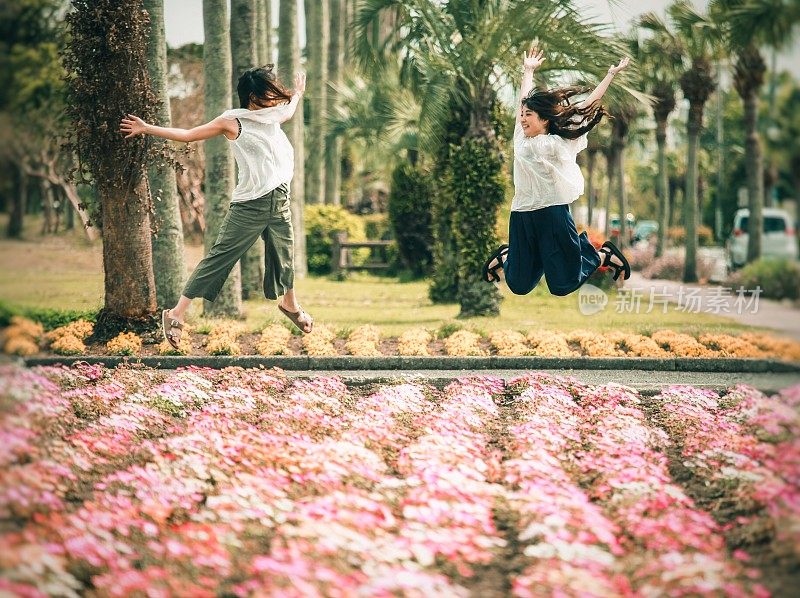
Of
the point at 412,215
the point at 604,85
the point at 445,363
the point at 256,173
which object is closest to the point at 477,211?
the point at 445,363

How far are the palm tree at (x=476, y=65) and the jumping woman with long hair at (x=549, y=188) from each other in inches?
224

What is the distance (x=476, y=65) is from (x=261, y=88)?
799 centimetres

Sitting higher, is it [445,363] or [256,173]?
[256,173]

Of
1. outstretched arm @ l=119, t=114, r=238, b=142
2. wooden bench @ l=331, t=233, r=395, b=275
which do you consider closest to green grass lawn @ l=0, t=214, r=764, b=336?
outstretched arm @ l=119, t=114, r=238, b=142

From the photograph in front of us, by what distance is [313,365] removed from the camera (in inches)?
405

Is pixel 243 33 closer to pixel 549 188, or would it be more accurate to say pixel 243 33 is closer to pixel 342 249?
pixel 549 188

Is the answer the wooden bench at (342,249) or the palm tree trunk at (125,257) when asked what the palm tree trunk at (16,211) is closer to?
the palm tree trunk at (125,257)

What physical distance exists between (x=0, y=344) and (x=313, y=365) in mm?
6129

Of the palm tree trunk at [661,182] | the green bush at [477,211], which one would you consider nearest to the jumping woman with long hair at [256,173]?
the green bush at [477,211]

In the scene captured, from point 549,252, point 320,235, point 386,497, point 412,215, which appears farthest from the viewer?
point 320,235

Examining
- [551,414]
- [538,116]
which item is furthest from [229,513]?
[538,116]

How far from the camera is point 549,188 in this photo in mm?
6988

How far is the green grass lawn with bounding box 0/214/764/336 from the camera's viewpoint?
11789 millimetres

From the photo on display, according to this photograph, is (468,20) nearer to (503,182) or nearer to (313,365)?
(503,182)
